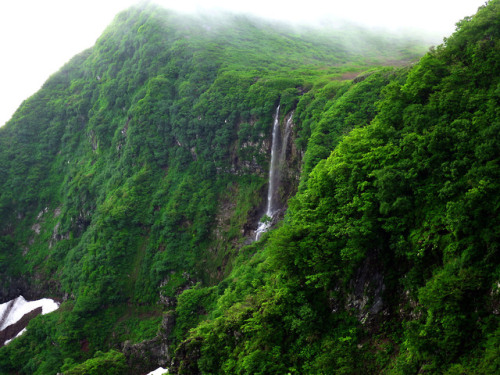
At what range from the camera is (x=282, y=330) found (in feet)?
69.8

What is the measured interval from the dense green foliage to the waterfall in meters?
2.51

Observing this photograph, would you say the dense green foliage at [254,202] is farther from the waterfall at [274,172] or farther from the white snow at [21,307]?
the white snow at [21,307]

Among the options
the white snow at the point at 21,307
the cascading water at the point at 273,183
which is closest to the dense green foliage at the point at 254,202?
the cascading water at the point at 273,183

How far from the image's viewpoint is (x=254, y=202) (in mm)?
62719

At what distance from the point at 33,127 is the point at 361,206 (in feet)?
374

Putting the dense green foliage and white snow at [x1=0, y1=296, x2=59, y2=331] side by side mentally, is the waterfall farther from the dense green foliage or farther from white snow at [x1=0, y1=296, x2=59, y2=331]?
white snow at [x1=0, y1=296, x2=59, y2=331]

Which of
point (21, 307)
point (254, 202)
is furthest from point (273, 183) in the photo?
point (21, 307)

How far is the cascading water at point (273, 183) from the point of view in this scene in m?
57.7

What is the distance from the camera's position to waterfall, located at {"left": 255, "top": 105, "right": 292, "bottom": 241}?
57.0 meters

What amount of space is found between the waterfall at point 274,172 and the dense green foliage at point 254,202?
2.51 metres

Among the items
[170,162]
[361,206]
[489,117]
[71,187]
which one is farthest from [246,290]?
[71,187]

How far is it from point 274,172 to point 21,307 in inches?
2630

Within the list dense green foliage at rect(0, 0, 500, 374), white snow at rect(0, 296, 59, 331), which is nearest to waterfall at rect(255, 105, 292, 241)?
dense green foliage at rect(0, 0, 500, 374)

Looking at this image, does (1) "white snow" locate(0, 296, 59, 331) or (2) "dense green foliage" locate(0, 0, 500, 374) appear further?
(1) "white snow" locate(0, 296, 59, 331)
